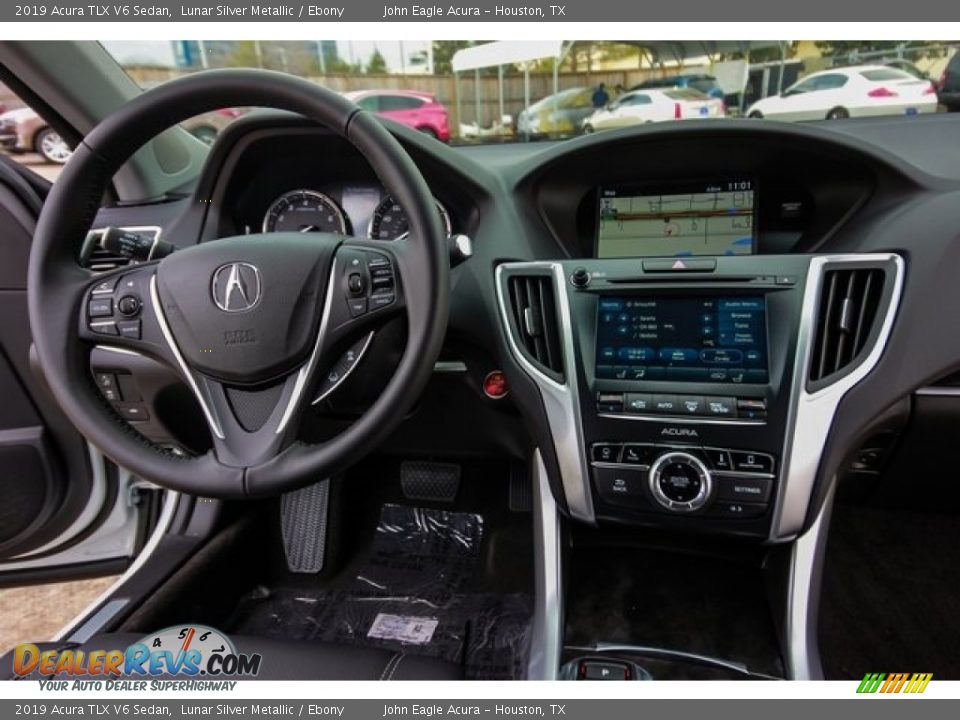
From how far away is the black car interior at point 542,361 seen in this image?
100 centimetres

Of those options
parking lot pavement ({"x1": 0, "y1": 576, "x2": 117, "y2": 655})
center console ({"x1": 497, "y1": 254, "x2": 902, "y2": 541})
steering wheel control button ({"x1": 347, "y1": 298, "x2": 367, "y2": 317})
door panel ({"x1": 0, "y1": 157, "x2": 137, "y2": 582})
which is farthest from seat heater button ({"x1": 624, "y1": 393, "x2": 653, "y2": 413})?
parking lot pavement ({"x1": 0, "y1": 576, "x2": 117, "y2": 655})

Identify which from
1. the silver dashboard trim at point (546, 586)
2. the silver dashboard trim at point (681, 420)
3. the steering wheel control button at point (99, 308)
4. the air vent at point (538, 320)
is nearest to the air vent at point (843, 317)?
the silver dashboard trim at point (681, 420)

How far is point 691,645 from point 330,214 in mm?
1403

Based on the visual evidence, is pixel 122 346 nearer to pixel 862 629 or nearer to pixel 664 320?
pixel 664 320

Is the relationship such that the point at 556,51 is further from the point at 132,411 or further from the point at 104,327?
the point at 132,411

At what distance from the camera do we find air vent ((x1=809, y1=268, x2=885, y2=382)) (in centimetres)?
111

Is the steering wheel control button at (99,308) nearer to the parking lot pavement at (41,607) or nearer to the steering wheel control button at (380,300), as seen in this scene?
the steering wheel control button at (380,300)

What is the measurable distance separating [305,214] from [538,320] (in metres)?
0.72

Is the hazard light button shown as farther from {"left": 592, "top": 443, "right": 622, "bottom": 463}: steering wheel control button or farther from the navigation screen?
{"left": 592, "top": 443, "right": 622, "bottom": 463}: steering wheel control button

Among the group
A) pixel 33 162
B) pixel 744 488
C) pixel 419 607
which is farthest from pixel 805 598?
pixel 33 162

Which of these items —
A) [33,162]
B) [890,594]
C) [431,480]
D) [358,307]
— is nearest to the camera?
[358,307]

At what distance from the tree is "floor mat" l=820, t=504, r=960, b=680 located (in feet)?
6.24

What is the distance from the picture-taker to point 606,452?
1.22 metres

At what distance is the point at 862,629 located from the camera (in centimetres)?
162
